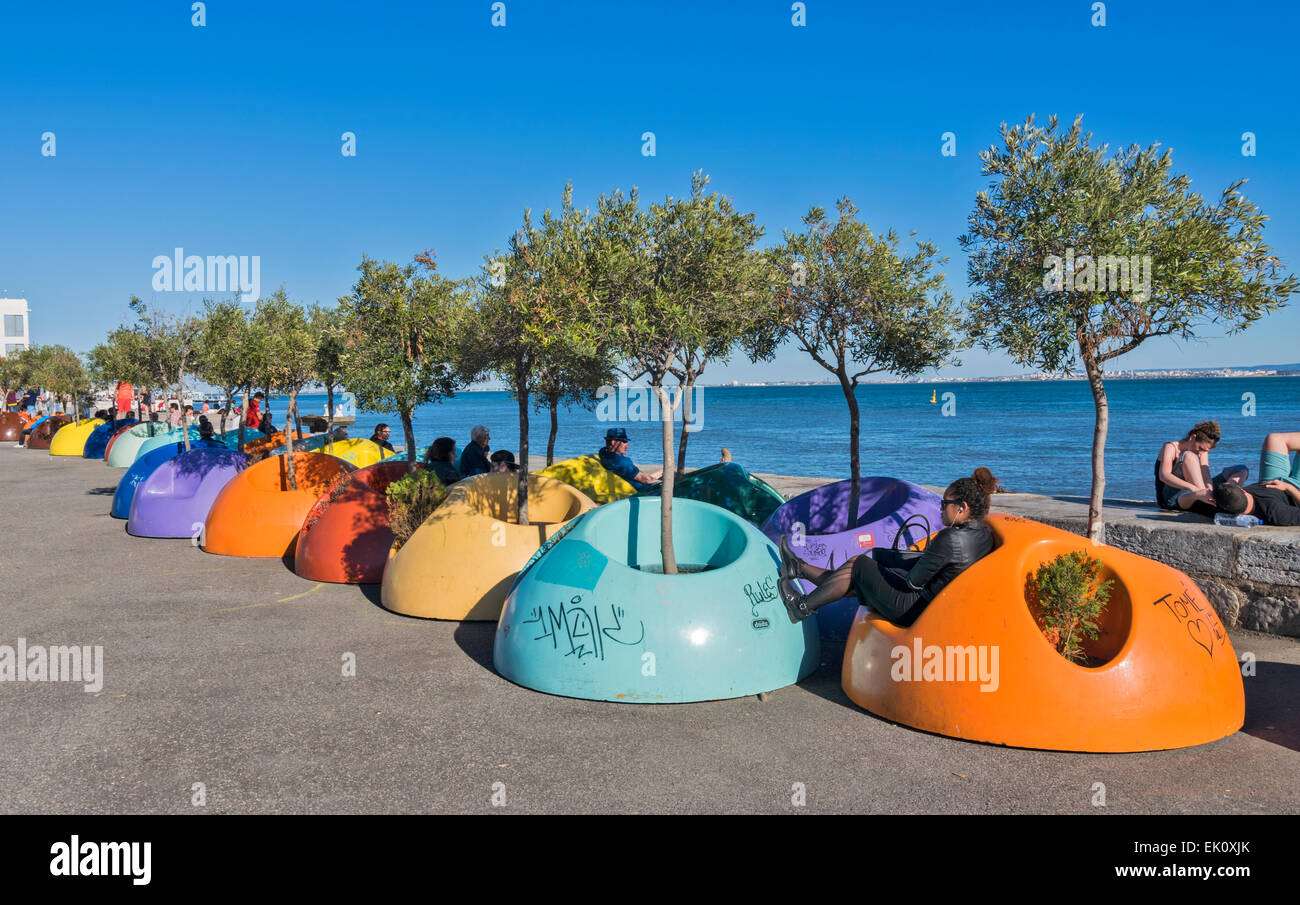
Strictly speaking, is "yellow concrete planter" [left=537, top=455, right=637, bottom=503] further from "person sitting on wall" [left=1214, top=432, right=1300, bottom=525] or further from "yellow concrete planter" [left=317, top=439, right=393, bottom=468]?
"yellow concrete planter" [left=317, top=439, right=393, bottom=468]

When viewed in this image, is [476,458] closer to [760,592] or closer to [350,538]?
[350,538]

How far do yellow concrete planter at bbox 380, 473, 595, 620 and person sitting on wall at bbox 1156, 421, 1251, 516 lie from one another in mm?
6647

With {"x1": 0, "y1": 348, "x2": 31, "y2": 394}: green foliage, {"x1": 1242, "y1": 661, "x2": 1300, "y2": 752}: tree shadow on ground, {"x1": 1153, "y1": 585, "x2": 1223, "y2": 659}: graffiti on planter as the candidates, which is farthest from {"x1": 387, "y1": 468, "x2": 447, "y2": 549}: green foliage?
{"x1": 0, "y1": 348, "x2": 31, "y2": 394}: green foliage

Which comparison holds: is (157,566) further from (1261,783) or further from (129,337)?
(129,337)

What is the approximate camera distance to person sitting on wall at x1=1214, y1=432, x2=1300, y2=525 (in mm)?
8117

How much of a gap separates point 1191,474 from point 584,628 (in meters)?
7.07

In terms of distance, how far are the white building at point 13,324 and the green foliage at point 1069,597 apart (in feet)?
445

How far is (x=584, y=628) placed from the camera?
20.2 feet

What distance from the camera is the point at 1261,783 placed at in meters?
4.70
